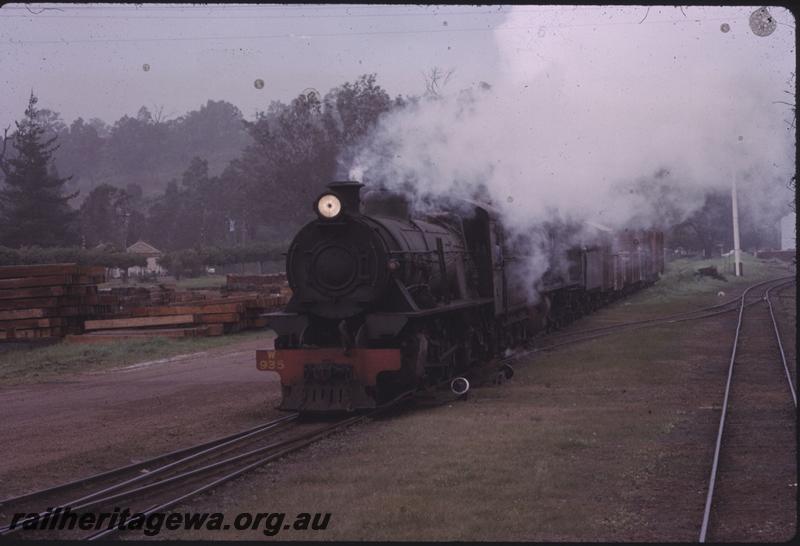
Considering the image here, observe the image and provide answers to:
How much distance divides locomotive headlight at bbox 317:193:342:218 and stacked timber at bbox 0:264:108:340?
49.1 ft

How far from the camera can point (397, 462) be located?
9633 mm

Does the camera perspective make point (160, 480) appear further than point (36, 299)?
No

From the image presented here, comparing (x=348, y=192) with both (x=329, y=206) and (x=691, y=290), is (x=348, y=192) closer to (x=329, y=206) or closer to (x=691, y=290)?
(x=329, y=206)

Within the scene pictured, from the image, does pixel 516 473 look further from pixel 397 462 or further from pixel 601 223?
pixel 601 223

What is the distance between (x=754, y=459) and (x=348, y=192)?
267 inches

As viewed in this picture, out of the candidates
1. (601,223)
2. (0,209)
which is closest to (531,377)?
(601,223)

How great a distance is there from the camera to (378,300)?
12578mm

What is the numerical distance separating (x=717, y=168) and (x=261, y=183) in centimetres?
3857

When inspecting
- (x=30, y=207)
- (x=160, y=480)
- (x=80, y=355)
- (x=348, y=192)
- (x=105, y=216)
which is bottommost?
(x=160, y=480)

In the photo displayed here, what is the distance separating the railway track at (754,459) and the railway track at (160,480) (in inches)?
193

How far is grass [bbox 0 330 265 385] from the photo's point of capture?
833 inches

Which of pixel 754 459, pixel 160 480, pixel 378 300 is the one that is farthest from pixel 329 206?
pixel 754 459

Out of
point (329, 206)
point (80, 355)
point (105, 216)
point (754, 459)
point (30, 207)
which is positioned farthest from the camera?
point (105, 216)

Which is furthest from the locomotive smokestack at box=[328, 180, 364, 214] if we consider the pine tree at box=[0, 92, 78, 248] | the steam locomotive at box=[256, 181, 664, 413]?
the pine tree at box=[0, 92, 78, 248]
